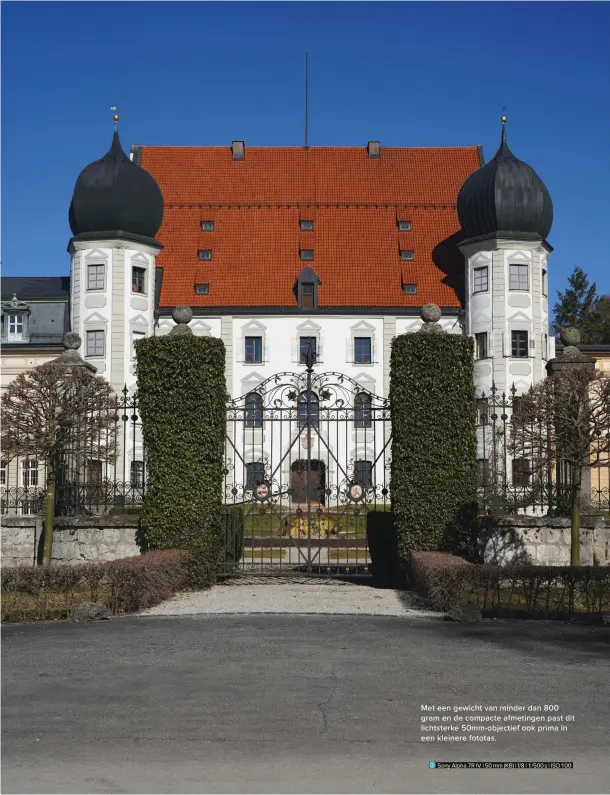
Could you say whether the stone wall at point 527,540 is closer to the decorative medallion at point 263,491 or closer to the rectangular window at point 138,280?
the decorative medallion at point 263,491

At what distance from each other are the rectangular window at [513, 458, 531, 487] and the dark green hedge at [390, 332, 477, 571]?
1148mm

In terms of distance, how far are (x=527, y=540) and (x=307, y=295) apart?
28905 mm

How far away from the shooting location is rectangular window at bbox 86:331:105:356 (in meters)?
41.2

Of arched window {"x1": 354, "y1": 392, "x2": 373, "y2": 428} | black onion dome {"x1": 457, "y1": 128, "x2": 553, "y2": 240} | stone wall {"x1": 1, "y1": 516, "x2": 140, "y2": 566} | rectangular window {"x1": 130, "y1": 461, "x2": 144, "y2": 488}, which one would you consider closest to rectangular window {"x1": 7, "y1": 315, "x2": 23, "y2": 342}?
black onion dome {"x1": 457, "y1": 128, "x2": 553, "y2": 240}

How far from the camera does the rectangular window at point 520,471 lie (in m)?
16.6

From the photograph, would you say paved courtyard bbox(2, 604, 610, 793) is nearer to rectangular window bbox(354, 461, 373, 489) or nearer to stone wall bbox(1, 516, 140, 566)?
stone wall bbox(1, 516, 140, 566)

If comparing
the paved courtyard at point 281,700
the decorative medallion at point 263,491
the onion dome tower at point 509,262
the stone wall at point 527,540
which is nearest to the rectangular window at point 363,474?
the decorative medallion at point 263,491

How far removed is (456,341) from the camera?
16.1 m

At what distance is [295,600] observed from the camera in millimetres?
14383

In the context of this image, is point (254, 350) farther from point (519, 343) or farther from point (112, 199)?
point (519, 343)

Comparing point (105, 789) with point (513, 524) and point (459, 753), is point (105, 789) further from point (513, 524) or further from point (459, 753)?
point (513, 524)

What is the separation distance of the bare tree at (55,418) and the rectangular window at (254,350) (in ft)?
86.1

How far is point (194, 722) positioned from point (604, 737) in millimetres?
2663

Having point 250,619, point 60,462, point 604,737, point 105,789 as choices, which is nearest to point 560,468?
point 250,619
